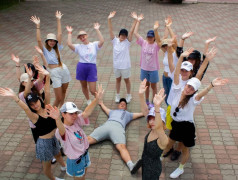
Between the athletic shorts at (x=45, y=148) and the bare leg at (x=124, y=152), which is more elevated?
the athletic shorts at (x=45, y=148)

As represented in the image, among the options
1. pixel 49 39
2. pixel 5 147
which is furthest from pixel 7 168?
pixel 49 39

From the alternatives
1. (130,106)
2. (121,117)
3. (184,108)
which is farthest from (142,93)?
(130,106)

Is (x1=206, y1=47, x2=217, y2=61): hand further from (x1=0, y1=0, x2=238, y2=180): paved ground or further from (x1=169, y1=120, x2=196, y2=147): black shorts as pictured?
(x1=0, y1=0, x2=238, y2=180): paved ground

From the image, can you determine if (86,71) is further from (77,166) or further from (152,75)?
(77,166)

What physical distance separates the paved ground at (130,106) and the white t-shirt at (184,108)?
3.58 feet

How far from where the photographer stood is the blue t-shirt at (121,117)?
195 inches

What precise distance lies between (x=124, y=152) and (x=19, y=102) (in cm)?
220

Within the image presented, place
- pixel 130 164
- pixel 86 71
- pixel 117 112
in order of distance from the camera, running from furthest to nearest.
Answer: pixel 86 71, pixel 117 112, pixel 130 164

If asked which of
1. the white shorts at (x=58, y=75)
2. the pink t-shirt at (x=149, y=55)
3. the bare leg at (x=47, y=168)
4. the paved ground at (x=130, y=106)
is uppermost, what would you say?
the pink t-shirt at (x=149, y=55)

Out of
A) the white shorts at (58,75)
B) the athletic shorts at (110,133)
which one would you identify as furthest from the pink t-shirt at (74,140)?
the white shorts at (58,75)

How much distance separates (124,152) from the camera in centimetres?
431

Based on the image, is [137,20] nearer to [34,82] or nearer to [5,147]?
[34,82]

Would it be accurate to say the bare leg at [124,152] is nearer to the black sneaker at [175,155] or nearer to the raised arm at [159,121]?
the black sneaker at [175,155]

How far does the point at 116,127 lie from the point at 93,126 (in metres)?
0.72
